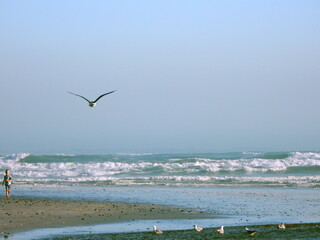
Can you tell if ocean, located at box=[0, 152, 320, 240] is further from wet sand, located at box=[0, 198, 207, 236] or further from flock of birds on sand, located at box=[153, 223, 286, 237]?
flock of birds on sand, located at box=[153, 223, 286, 237]

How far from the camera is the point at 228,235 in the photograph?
52.8ft

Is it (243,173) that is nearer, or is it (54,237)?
(54,237)

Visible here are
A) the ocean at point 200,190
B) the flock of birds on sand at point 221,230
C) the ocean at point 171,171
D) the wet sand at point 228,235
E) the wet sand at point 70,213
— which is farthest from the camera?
the ocean at point 171,171

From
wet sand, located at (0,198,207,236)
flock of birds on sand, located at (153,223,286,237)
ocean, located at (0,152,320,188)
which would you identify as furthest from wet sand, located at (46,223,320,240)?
ocean, located at (0,152,320,188)

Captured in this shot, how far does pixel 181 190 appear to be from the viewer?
97.0 ft

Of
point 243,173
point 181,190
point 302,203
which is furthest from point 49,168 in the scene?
point 302,203

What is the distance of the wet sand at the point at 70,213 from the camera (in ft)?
61.0

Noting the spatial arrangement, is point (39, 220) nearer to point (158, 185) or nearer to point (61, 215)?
point (61, 215)

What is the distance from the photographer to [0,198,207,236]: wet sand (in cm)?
1859

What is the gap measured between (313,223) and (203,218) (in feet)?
11.1

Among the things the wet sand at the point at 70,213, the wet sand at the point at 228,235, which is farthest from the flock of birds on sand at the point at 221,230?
the wet sand at the point at 70,213

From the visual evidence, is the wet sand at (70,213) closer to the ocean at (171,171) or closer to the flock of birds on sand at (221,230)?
the flock of birds on sand at (221,230)

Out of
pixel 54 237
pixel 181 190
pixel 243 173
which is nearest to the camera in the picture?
pixel 54 237

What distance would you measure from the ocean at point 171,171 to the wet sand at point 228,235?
14247mm
